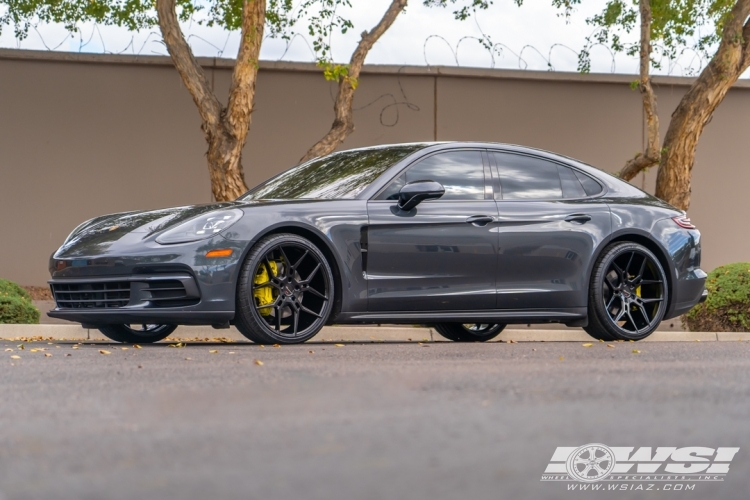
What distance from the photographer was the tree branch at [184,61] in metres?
12.9

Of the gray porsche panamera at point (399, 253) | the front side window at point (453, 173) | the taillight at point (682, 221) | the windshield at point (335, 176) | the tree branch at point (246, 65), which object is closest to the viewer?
the gray porsche panamera at point (399, 253)

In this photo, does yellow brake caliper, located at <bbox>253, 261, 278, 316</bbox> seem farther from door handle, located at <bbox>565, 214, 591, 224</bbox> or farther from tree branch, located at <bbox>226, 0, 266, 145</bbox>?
tree branch, located at <bbox>226, 0, 266, 145</bbox>

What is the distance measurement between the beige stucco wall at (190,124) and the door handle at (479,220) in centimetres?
891

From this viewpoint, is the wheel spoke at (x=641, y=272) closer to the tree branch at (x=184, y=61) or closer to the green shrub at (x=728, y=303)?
the green shrub at (x=728, y=303)

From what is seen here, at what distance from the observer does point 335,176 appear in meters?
7.85

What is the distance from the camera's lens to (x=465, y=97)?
16.7 metres

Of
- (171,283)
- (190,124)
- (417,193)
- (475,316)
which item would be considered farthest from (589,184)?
(190,124)

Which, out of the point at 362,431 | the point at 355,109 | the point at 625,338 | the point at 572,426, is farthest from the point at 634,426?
the point at 355,109

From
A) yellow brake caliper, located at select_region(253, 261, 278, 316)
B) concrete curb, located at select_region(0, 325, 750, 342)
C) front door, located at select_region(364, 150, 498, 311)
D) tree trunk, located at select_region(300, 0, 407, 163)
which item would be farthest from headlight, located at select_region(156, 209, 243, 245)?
tree trunk, located at select_region(300, 0, 407, 163)

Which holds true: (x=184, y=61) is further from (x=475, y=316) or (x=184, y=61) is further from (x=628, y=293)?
(x=628, y=293)

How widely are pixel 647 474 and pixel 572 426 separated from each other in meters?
0.58

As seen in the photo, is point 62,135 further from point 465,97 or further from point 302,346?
point 302,346

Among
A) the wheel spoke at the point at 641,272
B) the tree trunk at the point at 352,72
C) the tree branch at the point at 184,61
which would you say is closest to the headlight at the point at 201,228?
the wheel spoke at the point at 641,272

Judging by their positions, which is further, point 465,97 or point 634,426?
point 465,97
